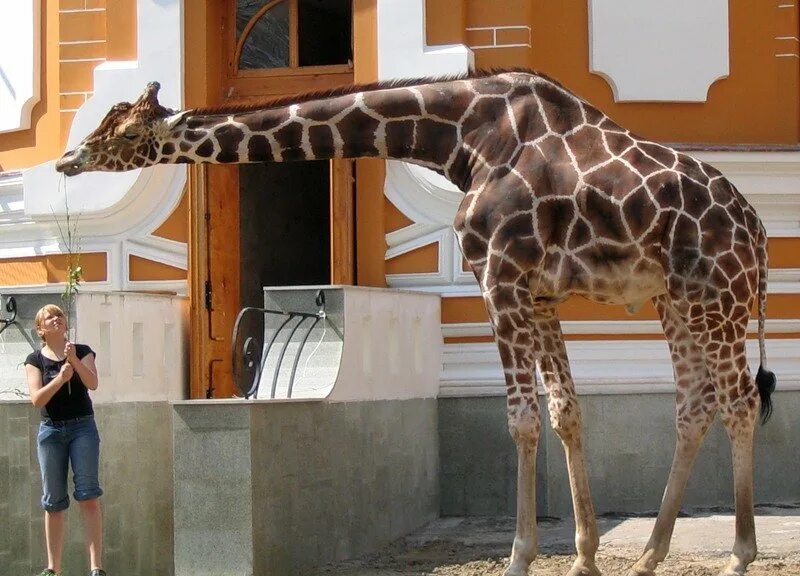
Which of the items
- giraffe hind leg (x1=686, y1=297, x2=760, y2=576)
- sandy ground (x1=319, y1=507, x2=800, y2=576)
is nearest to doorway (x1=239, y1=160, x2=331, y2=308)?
sandy ground (x1=319, y1=507, x2=800, y2=576)

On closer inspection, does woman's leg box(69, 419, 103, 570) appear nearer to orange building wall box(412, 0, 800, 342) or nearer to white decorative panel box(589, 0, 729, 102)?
orange building wall box(412, 0, 800, 342)

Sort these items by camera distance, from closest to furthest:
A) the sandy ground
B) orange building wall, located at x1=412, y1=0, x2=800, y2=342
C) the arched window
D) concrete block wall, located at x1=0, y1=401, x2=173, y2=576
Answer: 1. the sandy ground
2. concrete block wall, located at x1=0, y1=401, x2=173, y2=576
3. orange building wall, located at x1=412, y1=0, x2=800, y2=342
4. the arched window

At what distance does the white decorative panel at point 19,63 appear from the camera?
13.8 meters

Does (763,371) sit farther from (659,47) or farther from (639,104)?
(659,47)

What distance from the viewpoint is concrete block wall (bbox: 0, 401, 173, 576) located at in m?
10.5

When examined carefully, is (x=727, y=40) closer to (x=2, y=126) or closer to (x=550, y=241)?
(x=550, y=241)

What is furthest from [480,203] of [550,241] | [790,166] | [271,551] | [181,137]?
[790,166]

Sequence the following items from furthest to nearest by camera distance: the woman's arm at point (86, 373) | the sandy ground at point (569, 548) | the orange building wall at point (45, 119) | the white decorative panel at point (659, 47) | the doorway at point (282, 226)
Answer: the doorway at point (282, 226), the orange building wall at point (45, 119), the white decorative panel at point (659, 47), the sandy ground at point (569, 548), the woman's arm at point (86, 373)

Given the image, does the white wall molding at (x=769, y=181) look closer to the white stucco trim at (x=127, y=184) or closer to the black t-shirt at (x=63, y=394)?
the white stucco trim at (x=127, y=184)

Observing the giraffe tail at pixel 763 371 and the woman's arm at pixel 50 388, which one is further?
the woman's arm at pixel 50 388

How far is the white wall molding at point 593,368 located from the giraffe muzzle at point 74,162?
415 centimetres

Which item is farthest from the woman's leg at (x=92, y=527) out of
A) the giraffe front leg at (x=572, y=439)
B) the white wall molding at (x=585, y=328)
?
the white wall molding at (x=585, y=328)

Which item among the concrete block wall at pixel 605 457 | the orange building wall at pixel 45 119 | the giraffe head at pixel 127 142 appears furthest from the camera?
the orange building wall at pixel 45 119

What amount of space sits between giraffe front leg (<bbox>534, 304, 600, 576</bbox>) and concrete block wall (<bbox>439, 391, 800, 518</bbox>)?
3.13m
